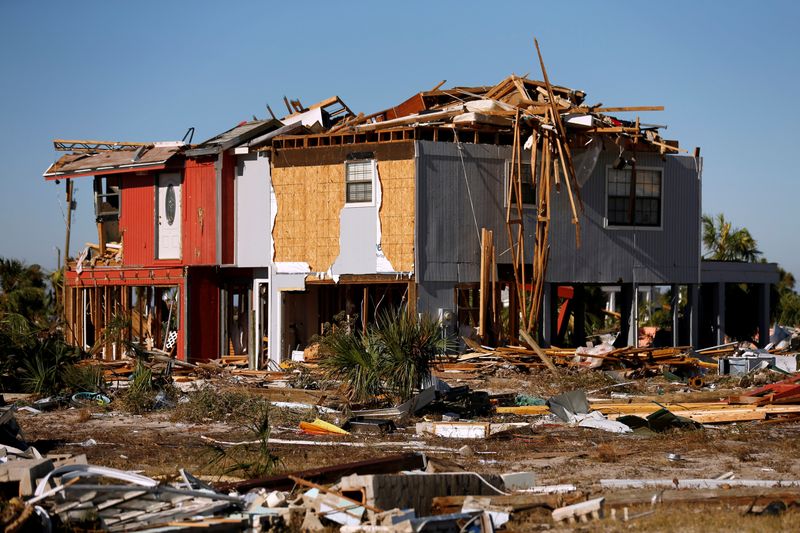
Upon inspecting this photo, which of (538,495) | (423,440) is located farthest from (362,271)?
(538,495)

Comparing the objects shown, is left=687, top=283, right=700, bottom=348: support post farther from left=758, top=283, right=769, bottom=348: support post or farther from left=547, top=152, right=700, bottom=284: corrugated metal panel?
left=758, top=283, right=769, bottom=348: support post

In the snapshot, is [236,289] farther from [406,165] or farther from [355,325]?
[406,165]

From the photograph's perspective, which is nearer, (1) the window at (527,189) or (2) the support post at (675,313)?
(1) the window at (527,189)

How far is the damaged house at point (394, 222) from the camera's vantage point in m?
24.3

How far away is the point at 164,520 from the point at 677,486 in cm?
530

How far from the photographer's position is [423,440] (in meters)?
14.7

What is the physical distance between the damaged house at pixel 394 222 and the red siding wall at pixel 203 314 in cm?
5

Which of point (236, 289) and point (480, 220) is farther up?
point (480, 220)

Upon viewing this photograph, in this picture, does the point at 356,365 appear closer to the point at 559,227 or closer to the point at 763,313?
the point at 559,227

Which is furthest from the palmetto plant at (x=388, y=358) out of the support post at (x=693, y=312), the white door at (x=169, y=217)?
the support post at (x=693, y=312)

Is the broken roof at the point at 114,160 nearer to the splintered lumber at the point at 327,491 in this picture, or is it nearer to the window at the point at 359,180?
the window at the point at 359,180

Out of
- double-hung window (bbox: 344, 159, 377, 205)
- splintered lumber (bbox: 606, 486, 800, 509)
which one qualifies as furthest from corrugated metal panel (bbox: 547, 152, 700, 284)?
splintered lumber (bbox: 606, 486, 800, 509)

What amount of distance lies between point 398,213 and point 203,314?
21.9 feet

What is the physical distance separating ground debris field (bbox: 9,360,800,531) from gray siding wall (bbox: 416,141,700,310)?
4.22 meters
